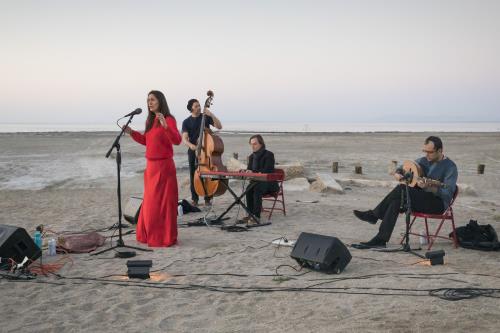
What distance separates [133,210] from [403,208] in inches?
161

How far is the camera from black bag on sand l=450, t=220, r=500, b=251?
6.09 metres

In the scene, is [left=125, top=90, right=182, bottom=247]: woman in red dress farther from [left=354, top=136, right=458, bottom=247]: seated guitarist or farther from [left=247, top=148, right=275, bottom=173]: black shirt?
[left=354, top=136, right=458, bottom=247]: seated guitarist

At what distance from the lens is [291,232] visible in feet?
24.5

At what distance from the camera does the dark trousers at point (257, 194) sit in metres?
8.10

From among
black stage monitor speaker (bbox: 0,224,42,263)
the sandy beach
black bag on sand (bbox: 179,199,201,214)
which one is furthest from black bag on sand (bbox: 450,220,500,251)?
black stage monitor speaker (bbox: 0,224,42,263)

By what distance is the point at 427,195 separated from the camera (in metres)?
6.18

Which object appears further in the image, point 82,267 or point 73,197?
point 73,197

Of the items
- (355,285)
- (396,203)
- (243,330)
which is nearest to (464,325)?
(355,285)

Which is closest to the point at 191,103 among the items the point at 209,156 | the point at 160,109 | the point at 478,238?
the point at 209,156

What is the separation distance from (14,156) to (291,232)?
66.1 ft

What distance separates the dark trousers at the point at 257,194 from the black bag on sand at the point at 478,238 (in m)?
3.02

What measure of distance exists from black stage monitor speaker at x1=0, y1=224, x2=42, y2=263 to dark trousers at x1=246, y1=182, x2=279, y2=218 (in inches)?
138

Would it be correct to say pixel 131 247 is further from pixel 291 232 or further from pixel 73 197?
pixel 73 197

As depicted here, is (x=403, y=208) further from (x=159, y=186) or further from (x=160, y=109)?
(x=160, y=109)
